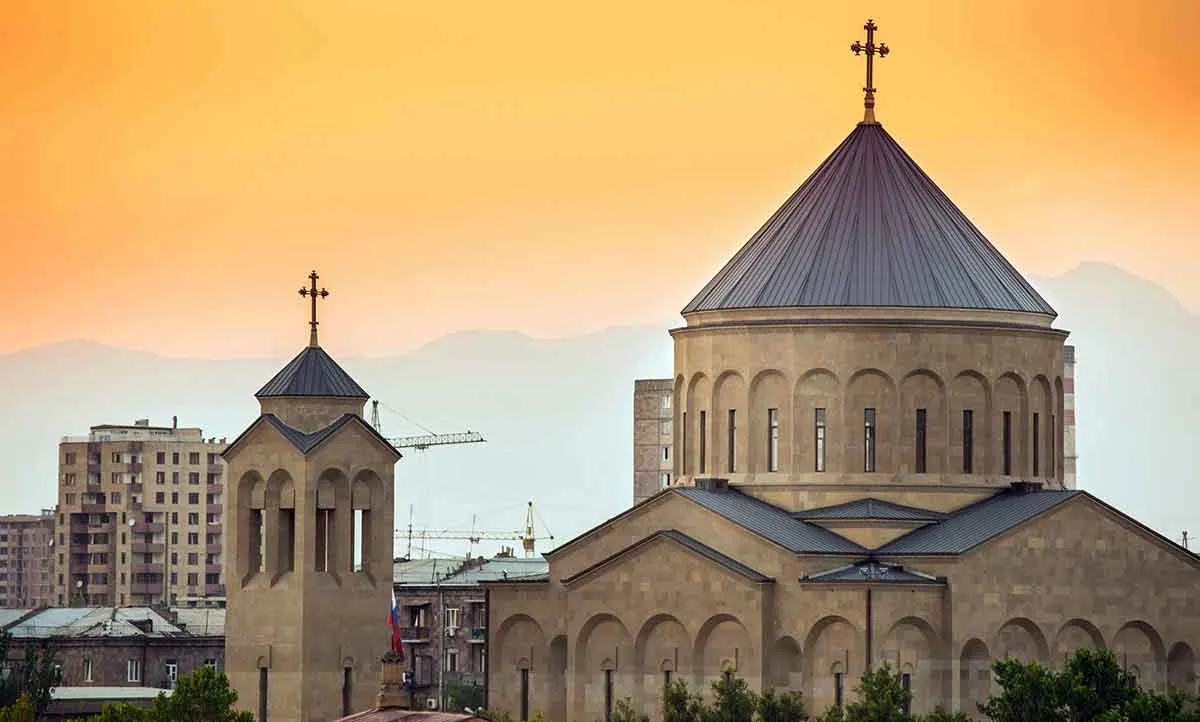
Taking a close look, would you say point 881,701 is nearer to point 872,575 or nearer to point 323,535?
point 872,575

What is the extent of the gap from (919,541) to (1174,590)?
21.8 ft

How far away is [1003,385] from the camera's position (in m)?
87.8

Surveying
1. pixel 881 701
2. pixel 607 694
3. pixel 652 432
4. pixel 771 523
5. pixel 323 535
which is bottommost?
pixel 607 694

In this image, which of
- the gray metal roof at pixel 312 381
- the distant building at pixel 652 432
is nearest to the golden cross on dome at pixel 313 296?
the gray metal roof at pixel 312 381

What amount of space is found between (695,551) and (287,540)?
12.4 metres

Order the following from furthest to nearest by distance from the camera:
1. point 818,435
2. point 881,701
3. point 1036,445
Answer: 1. point 1036,445
2. point 818,435
3. point 881,701

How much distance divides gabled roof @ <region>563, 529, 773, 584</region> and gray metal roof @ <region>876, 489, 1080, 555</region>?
3.25 m

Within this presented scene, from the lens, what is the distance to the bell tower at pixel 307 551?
89.5 meters

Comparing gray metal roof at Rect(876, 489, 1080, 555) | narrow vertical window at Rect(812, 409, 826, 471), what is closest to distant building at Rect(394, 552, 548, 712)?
narrow vertical window at Rect(812, 409, 826, 471)

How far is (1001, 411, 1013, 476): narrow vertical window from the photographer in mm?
87875

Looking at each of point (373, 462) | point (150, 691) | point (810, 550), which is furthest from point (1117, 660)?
point (150, 691)

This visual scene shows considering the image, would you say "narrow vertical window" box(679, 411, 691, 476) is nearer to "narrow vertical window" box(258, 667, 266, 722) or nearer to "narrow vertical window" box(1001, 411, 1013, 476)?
"narrow vertical window" box(1001, 411, 1013, 476)

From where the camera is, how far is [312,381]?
297 feet

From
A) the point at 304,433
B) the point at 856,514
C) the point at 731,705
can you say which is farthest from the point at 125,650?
the point at 731,705
